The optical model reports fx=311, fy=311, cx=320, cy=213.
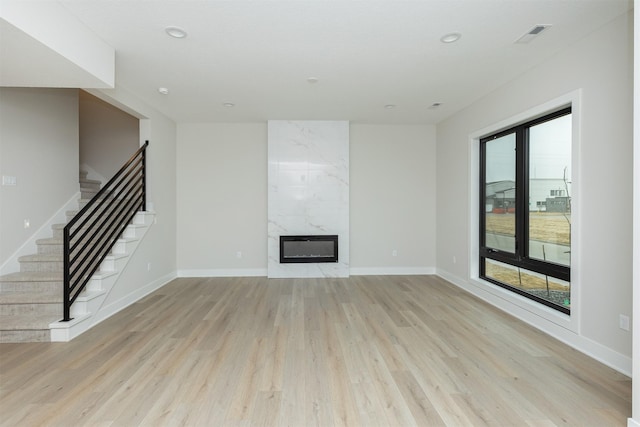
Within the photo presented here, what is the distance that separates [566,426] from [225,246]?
5155 mm

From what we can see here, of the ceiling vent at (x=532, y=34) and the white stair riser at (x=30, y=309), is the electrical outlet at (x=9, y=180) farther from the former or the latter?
the ceiling vent at (x=532, y=34)

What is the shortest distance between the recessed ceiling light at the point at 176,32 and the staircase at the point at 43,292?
8.54 ft

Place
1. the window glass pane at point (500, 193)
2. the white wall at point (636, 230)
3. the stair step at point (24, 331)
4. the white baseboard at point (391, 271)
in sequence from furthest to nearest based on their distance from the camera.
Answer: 1. the white baseboard at point (391, 271)
2. the window glass pane at point (500, 193)
3. the stair step at point (24, 331)
4. the white wall at point (636, 230)

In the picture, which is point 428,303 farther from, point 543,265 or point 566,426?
point 566,426

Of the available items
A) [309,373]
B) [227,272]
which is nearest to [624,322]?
[309,373]

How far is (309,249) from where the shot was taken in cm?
559

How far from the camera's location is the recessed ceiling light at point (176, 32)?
2.65 metres

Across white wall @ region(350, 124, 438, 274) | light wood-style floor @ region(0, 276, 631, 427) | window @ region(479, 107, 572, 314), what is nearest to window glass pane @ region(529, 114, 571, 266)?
window @ region(479, 107, 572, 314)

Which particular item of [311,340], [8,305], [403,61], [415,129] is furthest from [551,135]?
[8,305]

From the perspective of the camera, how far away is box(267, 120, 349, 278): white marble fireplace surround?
5625 mm

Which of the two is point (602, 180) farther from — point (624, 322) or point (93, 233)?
point (93, 233)

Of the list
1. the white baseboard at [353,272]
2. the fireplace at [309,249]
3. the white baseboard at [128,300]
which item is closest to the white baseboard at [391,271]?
the white baseboard at [353,272]

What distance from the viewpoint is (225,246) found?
19.0 feet

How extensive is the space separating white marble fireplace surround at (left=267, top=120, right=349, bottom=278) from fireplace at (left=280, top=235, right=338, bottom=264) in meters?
0.13
